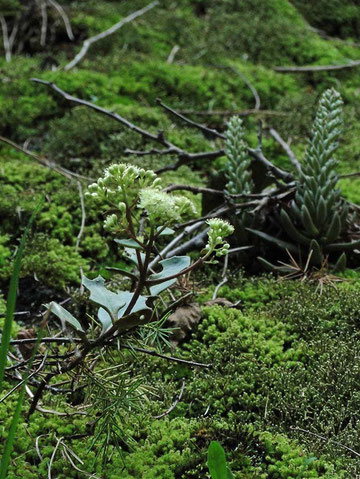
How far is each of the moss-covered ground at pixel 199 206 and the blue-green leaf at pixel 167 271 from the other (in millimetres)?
295

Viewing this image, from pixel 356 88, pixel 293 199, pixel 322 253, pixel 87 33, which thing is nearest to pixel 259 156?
pixel 293 199

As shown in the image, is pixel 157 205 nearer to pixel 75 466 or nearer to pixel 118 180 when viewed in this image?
pixel 118 180

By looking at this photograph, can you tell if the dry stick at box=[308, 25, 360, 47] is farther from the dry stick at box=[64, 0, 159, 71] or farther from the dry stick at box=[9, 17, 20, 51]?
the dry stick at box=[9, 17, 20, 51]

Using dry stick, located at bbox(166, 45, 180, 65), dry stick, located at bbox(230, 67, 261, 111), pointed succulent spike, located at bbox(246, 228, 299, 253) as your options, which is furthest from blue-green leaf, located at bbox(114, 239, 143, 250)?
dry stick, located at bbox(166, 45, 180, 65)

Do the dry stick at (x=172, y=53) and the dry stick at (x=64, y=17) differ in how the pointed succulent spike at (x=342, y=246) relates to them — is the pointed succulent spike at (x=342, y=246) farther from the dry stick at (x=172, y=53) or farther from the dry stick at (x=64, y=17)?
the dry stick at (x=64, y=17)

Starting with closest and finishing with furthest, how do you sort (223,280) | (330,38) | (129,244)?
(129,244) → (223,280) → (330,38)

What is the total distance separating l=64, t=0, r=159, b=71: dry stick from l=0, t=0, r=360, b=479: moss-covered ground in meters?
0.08

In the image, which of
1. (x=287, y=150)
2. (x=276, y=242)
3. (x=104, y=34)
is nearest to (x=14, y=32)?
(x=104, y=34)

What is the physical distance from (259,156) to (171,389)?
1332mm

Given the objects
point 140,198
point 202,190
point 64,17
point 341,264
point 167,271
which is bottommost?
point 341,264

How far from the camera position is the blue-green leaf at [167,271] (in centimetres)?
159

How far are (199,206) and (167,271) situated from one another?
150cm

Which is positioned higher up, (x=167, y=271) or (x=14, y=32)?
(x=167, y=271)

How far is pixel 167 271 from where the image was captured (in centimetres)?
160
